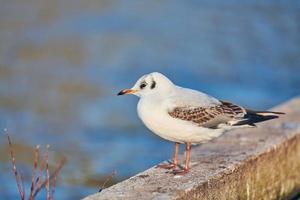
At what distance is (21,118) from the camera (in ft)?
Answer: 38.8

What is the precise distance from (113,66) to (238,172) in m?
8.51

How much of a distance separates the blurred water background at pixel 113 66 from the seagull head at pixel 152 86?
3517 millimetres

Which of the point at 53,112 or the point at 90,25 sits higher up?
the point at 90,25

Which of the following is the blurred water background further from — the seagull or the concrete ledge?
the seagull

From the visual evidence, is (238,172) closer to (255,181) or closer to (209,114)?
(255,181)

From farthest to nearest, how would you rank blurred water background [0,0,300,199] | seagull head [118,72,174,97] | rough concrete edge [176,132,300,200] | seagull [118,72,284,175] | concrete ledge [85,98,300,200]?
blurred water background [0,0,300,199] → seagull head [118,72,174,97] → seagull [118,72,284,175] → rough concrete edge [176,132,300,200] → concrete ledge [85,98,300,200]

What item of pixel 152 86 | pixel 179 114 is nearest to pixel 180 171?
pixel 179 114

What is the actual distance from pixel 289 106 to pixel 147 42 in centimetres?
783

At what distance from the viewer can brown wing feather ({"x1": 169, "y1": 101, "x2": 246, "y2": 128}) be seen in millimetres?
5641

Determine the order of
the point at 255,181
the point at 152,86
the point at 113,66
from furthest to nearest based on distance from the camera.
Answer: the point at 113,66 < the point at 255,181 < the point at 152,86

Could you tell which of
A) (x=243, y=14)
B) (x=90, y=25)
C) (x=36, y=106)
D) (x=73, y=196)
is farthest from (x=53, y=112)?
(x=243, y=14)

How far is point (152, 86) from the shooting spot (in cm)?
574

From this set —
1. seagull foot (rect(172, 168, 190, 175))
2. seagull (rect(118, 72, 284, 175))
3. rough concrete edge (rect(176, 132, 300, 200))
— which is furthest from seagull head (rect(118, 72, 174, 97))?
rough concrete edge (rect(176, 132, 300, 200))

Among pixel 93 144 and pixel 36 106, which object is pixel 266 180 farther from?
pixel 36 106
